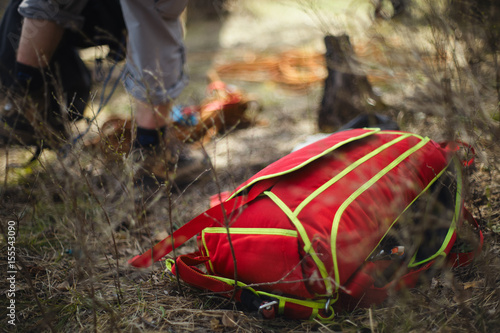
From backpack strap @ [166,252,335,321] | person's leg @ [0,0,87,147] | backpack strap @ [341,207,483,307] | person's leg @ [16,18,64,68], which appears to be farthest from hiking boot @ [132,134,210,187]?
backpack strap @ [341,207,483,307]

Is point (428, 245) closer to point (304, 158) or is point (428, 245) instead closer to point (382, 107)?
point (304, 158)

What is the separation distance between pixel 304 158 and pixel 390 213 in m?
0.35

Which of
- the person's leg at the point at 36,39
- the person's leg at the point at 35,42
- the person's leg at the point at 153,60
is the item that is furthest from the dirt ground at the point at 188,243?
the person's leg at the point at 36,39

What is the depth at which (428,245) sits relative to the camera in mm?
1379

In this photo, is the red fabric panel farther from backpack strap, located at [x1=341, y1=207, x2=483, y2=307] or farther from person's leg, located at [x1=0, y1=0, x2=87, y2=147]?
person's leg, located at [x1=0, y1=0, x2=87, y2=147]

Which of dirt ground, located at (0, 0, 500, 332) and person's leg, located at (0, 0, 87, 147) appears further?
person's leg, located at (0, 0, 87, 147)

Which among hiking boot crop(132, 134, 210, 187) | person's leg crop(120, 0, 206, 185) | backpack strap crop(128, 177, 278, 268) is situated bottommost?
hiking boot crop(132, 134, 210, 187)

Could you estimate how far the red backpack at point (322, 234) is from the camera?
116 centimetres

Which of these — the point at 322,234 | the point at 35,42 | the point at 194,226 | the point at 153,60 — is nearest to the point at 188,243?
the point at 194,226

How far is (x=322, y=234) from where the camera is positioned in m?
1.16

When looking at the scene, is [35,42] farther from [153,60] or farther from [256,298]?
[256,298]

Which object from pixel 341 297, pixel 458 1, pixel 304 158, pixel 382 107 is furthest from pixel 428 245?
pixel 382 107

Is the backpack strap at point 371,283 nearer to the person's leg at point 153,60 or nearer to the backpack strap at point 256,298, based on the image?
the backpack strap at point 256,298

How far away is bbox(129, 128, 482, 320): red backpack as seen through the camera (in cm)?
116
